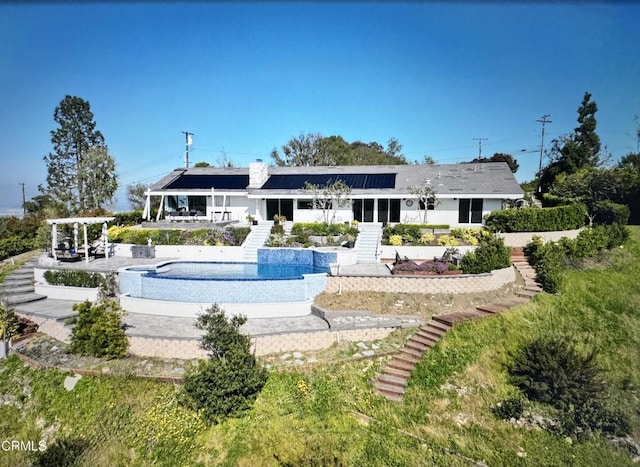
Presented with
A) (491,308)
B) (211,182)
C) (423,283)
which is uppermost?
(211,182)

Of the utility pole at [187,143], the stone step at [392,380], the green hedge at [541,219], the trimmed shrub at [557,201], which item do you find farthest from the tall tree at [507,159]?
the stone step at [392,380]

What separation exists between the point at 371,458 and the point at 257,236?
16.9 m

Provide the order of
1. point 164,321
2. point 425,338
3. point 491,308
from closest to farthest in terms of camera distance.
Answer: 1. point 425,338
2. point 491,308
3. point 164,321

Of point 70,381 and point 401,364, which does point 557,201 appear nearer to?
point 401,364

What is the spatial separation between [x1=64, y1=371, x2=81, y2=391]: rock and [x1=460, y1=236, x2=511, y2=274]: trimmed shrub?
46.3 ft

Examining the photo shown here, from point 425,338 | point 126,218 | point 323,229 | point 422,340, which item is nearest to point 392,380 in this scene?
point 422,340

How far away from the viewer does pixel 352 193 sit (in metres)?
25.8

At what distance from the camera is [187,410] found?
9.04 meters

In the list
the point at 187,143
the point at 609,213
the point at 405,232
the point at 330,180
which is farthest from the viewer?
the point at 187,143

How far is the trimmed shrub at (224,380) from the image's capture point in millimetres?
8812

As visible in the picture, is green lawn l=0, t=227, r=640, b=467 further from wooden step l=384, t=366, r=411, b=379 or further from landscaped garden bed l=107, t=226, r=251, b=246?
landscaped garden bed l=107, t=226, r=251, b=246

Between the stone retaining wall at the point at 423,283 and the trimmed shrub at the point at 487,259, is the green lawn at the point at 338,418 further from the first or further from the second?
the trimmed shrub at the point at 487,259

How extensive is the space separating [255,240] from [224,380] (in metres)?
14.2

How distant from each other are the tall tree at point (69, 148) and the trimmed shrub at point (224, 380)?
119 feet
